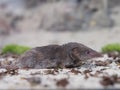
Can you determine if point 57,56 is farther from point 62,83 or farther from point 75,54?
point 62,83

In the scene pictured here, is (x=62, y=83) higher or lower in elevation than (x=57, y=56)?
lower

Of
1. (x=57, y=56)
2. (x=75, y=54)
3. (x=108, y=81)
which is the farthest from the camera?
(x=57, y=56)

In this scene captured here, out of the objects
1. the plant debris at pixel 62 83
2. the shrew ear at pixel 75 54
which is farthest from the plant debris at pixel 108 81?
the shrew ear at pixel 75 54

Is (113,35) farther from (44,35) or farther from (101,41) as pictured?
(44,35)

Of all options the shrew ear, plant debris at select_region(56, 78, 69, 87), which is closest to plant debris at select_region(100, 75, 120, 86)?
plant debris at select_region(56, 78, 69, 87)

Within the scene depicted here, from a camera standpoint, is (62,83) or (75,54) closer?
(62,83)

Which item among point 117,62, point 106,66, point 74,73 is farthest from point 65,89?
point 117,62

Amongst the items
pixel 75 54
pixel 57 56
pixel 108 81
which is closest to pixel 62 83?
pixel 108 81

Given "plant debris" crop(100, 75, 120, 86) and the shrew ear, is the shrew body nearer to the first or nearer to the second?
the shrew ear
